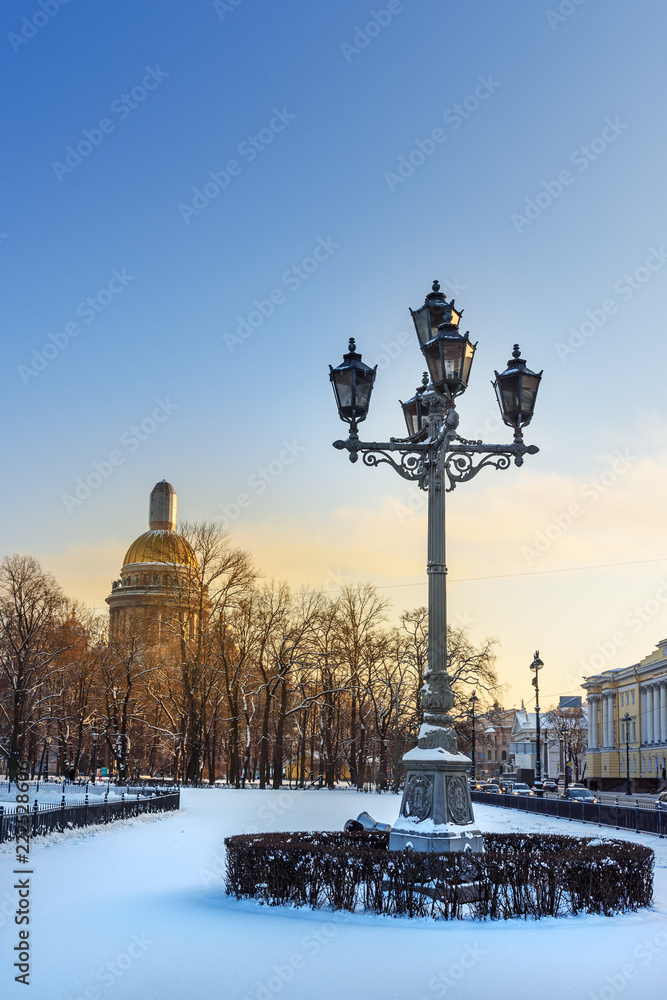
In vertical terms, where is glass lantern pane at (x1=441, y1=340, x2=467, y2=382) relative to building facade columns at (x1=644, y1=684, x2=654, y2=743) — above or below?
above

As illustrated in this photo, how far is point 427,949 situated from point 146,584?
348ft

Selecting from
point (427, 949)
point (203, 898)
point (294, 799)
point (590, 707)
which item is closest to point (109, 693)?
point (294, 799)

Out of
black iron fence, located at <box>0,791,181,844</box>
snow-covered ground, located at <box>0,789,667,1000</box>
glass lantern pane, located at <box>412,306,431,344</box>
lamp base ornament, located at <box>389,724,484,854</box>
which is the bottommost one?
black iron fence, located at <box>0,791,181,844</box>

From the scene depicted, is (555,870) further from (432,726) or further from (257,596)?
(257,596)

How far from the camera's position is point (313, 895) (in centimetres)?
1059

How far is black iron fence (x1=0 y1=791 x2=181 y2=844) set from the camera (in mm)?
18234

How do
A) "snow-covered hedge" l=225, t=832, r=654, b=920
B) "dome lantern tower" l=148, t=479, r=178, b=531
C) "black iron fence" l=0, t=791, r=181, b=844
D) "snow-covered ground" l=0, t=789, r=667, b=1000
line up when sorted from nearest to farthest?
"snow-covered ground" l=0, t=789, r=667, b=1000
"snow-covered hedge" l=225, t=832, r=654, b=920
"black iron fence" l=0, t=791, r=181, b=844
"dome lantern tower" l=148, t=479, r=178, b=531

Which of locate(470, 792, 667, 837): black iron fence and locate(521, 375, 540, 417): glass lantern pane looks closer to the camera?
locate(521, 375, 540, 417): glass lantern pane

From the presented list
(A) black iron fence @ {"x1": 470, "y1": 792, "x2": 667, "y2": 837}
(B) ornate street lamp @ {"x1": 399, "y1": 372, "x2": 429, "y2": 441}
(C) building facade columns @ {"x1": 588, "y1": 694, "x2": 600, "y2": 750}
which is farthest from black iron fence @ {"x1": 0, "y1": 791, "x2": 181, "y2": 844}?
(C) building facade columns @ {"x1": 588, "y1": 694, "x2": 600, "y2": 750}

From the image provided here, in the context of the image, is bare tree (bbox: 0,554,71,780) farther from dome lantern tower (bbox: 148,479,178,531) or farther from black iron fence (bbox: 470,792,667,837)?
dome lantern tower (bbox: 148,479,178,531)

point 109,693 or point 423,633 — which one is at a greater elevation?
point 423,633

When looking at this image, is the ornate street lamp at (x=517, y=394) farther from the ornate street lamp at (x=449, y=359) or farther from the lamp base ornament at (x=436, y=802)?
the lamp base ornament at (x=436, y=802)

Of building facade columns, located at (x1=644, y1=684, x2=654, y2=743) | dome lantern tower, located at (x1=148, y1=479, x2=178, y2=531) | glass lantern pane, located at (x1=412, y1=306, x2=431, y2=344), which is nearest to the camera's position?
glass lantern pane, located at (x1=412, y1=306, x2=431, y2=344)

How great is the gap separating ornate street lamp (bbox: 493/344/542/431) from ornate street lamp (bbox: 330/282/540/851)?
1cm
